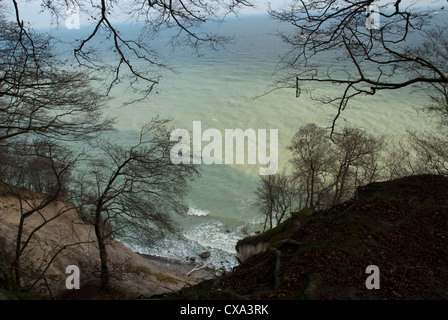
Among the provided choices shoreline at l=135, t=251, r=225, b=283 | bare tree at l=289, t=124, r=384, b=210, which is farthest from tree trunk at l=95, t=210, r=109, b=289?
bare tree at l=289, t=124, r=384, b=210

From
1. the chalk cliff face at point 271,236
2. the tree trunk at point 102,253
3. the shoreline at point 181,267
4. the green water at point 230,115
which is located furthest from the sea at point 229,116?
the chalk cliff face at point 271,236

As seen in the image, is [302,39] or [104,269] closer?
[302,39]

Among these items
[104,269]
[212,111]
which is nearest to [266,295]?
Result: [104,269]

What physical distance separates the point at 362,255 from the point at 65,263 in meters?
13.3

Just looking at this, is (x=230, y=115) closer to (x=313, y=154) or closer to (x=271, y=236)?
(x=313, y=154)

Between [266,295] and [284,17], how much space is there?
5002mm

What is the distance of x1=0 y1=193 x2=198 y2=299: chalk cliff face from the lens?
11242 millimetres

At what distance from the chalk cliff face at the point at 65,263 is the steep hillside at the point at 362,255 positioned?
5.75m

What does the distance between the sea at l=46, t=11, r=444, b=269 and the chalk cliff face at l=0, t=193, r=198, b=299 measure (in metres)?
4.63

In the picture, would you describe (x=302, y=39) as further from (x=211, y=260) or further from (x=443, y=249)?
(x=211, y=260)

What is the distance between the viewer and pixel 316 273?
15.3ft

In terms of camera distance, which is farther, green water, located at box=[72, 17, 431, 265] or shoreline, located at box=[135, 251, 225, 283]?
green water, located at box=[72, 17, 431, 265]

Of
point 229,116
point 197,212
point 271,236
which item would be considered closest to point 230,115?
point 229,116

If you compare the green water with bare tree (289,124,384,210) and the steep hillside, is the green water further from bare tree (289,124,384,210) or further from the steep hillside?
the steep hillside
